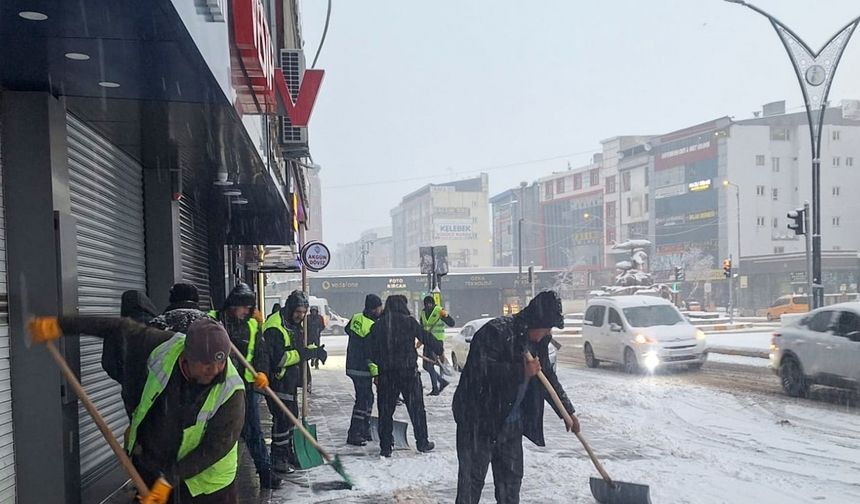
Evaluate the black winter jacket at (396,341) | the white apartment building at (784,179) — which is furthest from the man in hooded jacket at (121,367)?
the white apartment building at (784,179)

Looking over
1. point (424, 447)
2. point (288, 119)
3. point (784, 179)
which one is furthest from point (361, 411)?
point (784, 179)

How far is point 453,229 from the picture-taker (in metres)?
115

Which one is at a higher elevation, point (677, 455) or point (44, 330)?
point (44, 330)

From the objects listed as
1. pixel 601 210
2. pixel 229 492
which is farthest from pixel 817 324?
pixel 601 210

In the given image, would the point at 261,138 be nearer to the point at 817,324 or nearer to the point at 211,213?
the point at 211,213

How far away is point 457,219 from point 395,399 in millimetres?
107920

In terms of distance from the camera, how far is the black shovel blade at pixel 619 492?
223 inches

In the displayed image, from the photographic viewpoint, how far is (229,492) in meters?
3.65

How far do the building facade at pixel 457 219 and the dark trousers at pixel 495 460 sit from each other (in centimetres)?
10585

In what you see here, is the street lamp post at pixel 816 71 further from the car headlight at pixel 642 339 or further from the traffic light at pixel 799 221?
the car headlight at pixel 642 339

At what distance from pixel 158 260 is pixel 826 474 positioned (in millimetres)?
7223

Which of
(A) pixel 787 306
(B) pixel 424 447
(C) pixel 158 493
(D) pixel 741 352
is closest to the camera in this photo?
(C) pixel 158 493

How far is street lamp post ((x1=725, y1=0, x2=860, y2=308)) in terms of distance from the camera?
1644 cm

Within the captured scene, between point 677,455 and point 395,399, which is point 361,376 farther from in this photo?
point 677,455
